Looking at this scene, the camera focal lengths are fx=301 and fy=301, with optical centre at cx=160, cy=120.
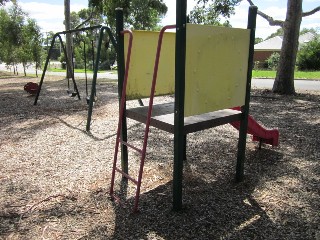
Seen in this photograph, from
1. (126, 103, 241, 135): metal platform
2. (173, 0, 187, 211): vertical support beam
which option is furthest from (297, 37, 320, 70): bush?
(173, 0, 187, 211): vertical support beam

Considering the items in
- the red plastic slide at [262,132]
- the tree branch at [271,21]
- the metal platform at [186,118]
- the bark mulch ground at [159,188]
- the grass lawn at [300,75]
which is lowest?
the bark mulch ground at [159,188]

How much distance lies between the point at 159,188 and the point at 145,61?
1.49 meters

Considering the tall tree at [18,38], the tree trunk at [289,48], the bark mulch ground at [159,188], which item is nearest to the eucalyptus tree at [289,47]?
the tree trunk at [289,48]

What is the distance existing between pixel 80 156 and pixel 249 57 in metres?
2.76

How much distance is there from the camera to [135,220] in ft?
9.11

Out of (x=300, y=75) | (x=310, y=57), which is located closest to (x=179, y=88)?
(x=300, y=75)

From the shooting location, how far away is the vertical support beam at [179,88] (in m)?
2.50

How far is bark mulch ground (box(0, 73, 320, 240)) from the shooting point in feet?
8.68

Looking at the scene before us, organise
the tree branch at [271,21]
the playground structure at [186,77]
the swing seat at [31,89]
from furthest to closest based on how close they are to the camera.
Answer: the tree branch at [271,21], the swing seat at [31,89], the playground structure at [186,77]

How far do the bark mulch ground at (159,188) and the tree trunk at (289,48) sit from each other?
4.66 meters

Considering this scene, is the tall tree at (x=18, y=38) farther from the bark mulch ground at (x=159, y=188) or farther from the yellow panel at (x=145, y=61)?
the yellow panel at (x=145, y=61)

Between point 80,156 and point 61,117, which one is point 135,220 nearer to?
point 80,156

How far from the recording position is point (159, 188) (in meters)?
3.43

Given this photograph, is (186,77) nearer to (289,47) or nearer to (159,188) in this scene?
(159,188)
